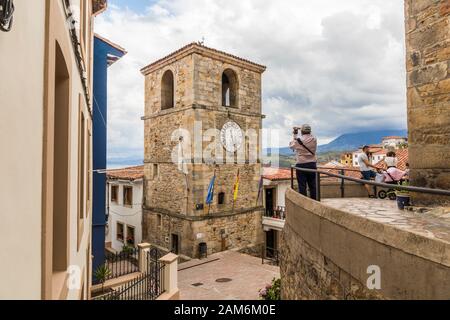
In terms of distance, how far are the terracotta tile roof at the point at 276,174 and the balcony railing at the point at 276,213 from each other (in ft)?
7.55

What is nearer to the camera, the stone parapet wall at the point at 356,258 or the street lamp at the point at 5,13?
the street lamp at the point at 5,13

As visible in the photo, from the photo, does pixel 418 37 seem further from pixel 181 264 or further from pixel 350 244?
Answer: pixel 181 264

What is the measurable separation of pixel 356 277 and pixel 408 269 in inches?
29.0

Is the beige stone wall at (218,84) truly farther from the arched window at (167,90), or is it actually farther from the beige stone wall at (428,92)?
the beige stone wall at (428,92)

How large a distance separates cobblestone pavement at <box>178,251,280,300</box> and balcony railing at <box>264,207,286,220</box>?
182 inches

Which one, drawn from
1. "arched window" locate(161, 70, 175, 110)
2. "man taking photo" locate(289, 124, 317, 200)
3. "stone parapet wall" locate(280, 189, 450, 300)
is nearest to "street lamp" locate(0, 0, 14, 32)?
"stone parapet wall" locate(280, 189, 450, 300)

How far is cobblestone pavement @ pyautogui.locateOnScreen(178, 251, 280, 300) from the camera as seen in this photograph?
12.1m

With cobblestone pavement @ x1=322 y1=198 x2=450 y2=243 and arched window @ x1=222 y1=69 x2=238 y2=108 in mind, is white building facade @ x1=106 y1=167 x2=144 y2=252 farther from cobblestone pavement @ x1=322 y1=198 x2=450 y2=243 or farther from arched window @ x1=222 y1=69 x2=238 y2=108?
cobblestone pavement @ x1=322 y1=198 x2=450 y2=243

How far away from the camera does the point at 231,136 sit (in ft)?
63.9

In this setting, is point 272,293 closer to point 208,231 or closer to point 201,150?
point 208,231

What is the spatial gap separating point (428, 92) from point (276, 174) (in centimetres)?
1823

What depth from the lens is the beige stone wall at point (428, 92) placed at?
5152 mm

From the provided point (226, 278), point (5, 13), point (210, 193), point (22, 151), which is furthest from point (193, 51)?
point (5, 13)

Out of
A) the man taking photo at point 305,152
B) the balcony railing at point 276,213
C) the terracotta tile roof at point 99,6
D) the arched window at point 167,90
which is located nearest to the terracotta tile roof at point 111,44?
the terracotta tile roof at point 99,6
